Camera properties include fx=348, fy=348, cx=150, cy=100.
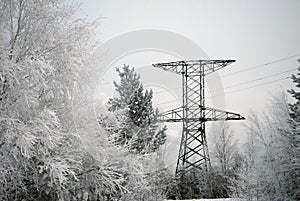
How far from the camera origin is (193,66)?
22.9m

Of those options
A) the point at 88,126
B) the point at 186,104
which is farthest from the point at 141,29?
the point at 88,126

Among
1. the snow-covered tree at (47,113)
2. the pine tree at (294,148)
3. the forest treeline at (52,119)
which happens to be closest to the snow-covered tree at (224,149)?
the pine tree at (294,148)

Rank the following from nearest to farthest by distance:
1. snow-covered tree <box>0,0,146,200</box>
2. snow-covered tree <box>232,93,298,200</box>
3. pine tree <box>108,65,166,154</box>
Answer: snow-covered tree <box>0,0,146,200</box>, snow-covered tree <box>232,93,298,200</box>, pine tree <box>108,65,166,154</box>

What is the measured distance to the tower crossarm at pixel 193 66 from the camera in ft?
73.2

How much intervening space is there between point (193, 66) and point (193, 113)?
10.4ft

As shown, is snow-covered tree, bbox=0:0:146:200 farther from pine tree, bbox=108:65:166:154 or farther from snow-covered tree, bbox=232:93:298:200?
snow-covered tree, bbox=232:93:298:200

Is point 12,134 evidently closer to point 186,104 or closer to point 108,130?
point 108,130

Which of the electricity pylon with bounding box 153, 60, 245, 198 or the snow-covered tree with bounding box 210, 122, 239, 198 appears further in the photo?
the snow-covered tree with bounding box 210, 122, 239, 198

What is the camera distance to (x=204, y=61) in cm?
2245

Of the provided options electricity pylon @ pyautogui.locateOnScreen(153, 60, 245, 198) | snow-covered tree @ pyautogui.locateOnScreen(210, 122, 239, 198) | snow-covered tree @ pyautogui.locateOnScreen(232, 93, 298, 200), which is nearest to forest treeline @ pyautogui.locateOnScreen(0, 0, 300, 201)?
snow-covered tree @ pyautogui.locateOnScreen(232, 93, 298, 200)

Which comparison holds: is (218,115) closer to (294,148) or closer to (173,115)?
(173,115)

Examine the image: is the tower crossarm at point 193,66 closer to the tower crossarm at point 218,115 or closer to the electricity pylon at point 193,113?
the electricity pylon at point 193,113

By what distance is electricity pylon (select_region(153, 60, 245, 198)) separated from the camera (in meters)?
21.7

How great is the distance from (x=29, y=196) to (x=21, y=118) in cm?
236
